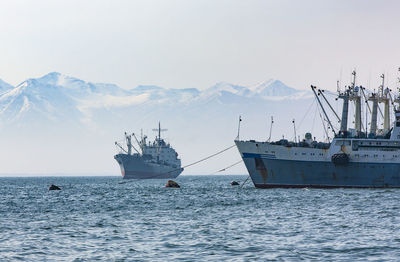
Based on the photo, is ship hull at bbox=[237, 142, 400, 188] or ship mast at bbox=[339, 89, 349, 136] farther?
ship mast at bbox=[339, 89, 349, 136]

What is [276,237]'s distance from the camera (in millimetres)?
41969

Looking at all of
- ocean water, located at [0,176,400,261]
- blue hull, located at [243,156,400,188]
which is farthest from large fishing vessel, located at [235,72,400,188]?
ocean water, located at [0,176,400,261]

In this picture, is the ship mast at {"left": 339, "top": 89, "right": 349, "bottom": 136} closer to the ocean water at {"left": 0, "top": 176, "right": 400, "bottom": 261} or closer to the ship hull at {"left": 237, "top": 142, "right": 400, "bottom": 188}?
the ship hull at {"left": 237, "top": 142, "right": 400, "bottom": 188}

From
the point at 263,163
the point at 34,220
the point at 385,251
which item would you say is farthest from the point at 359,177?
the point at 385,251

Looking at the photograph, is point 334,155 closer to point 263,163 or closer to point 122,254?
point 263,163

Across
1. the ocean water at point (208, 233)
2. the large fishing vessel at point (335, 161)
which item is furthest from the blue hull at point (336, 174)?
the ocean water at point (208, 233)

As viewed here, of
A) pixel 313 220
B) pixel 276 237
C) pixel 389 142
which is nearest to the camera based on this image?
pixel 276 237

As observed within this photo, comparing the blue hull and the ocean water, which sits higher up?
the blue hull

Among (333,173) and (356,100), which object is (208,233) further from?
(356,100)

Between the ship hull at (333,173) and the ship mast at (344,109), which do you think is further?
the ship mast at (344,109)

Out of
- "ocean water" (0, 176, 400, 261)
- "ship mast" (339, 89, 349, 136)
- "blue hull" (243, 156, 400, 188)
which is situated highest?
"ship mast" (339, 89, 349, 136)

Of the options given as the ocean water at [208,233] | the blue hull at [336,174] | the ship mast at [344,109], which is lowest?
the ocean water at [208,233]

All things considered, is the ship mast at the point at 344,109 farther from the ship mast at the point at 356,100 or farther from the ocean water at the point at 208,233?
the ocean water at the point at 208,233

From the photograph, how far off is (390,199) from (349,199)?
5016 millimetres
